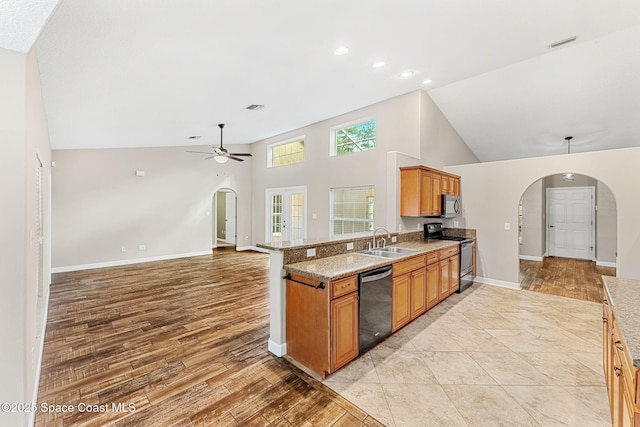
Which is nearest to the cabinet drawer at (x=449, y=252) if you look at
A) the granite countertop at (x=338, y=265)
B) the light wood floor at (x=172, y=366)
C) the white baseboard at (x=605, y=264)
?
the granite countertop at (x=338, y=265)

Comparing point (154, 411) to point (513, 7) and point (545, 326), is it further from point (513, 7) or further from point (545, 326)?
point (513, 7)

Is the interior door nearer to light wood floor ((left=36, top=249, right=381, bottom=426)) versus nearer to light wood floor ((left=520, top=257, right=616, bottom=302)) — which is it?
light wood floor ((left=520, top=257, right=616, bottom=302))

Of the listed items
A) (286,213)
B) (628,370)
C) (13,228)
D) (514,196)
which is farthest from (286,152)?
(628,370)

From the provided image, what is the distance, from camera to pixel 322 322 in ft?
7.71

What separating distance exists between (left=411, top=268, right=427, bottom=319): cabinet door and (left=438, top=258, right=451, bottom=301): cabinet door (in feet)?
1.82

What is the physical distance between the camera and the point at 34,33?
1.49m

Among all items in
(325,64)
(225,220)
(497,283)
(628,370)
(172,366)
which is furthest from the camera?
(225,220)

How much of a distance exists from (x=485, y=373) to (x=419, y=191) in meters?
2.63

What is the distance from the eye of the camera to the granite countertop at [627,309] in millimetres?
1164

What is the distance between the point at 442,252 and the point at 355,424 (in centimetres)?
287

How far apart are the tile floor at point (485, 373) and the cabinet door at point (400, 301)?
0.14 metres

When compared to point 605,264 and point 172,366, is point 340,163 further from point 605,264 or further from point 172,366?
point 605,264

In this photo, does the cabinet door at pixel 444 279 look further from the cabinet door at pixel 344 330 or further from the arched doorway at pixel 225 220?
the arched doorway at pixel 225 220

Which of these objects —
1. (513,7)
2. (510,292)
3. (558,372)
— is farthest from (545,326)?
(513,7)
